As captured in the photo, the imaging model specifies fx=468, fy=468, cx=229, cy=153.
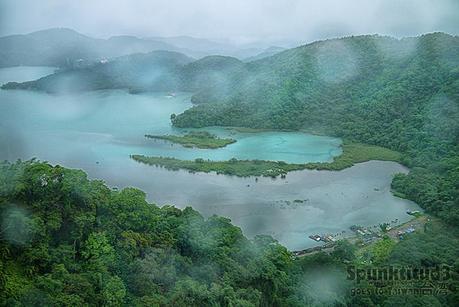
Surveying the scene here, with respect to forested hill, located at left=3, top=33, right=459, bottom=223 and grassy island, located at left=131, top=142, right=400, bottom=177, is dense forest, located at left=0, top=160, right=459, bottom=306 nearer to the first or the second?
grassy island, located at left=131, top=142, right=400, bottom=177

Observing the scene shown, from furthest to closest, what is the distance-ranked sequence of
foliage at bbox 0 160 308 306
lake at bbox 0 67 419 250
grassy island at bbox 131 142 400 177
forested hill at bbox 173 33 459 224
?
forested hill at bbox 173 33 459 224 → grassy island at bbox 131 142 400 177 → lake at bbox 0 67 419 250 → foliage at bbox 0 160 308 306

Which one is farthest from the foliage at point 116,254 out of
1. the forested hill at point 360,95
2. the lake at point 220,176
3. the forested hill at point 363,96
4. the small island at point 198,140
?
the small island at point 198,140

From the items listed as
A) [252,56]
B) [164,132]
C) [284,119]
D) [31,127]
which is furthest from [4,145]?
[252,56]

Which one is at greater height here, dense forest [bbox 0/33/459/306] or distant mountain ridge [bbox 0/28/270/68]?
distant mountain ridge [bbox 0/28/270/68]

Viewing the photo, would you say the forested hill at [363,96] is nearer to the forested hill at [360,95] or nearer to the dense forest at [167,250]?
the forested hill at [360,95]

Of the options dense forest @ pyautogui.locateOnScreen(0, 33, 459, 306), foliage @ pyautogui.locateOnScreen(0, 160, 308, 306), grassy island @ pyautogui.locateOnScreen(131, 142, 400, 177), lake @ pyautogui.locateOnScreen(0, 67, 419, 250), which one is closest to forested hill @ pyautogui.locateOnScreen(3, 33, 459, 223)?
dense forest @ pyautogui.locateOnScreen(0, 33, 459, 306)

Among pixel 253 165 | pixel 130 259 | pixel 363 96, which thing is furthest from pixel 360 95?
pixel 130 259
